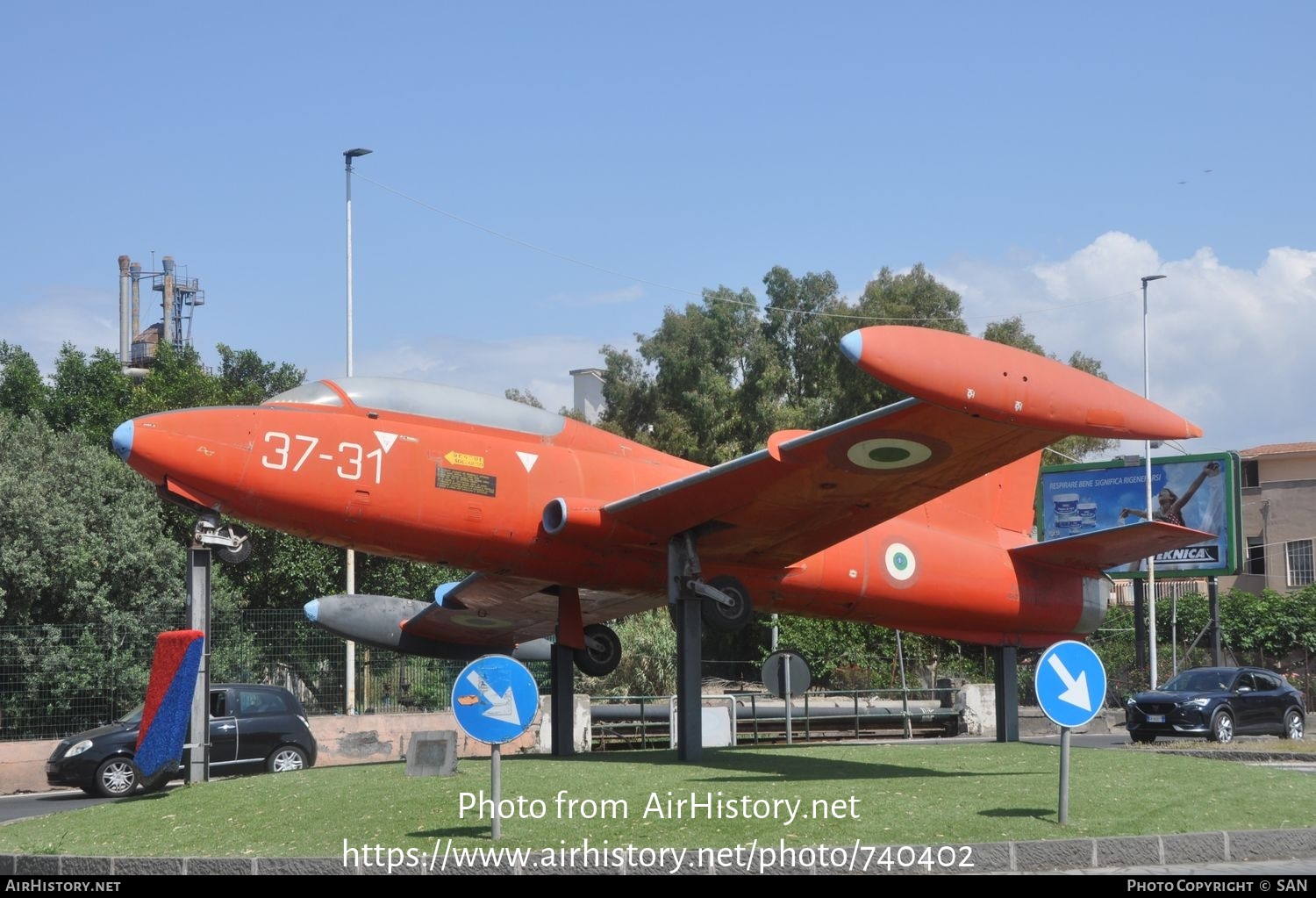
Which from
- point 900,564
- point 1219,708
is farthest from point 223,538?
point 1219,708

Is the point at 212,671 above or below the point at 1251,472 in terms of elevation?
below

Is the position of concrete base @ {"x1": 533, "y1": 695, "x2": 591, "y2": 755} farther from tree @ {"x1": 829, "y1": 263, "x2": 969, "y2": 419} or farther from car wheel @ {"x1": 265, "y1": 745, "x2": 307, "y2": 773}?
tree @ {"x1": 829, "y1": 263, "x2": 969, "y2": 419}

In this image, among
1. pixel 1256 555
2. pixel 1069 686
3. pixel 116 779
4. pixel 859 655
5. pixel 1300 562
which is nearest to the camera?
pixel 1069 686

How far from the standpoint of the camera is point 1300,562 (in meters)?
53.3

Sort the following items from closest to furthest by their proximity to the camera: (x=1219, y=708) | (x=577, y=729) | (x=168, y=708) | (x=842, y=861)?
(x=842, y=861)
(x=168, y=708)
(x=577, y=729)
(x=1219, y=708)

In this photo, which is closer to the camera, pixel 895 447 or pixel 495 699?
pixel 495 699

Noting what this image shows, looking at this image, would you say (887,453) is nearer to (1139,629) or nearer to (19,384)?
(1139,629)

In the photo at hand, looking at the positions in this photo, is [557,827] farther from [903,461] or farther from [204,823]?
[903,461]

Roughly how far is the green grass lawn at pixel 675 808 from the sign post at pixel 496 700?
0.83 metres

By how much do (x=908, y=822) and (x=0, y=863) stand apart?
6951 mm

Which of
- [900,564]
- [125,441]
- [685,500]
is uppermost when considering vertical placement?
[125,441]

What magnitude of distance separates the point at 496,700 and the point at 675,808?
6.50ft

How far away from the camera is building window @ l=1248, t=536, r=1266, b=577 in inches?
2141

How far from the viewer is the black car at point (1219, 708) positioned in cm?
2458
